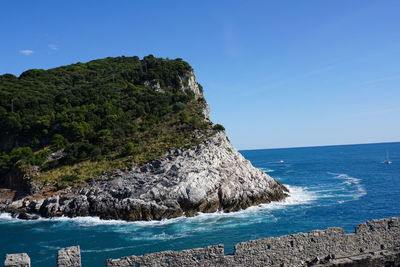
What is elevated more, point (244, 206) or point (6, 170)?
point (6, 170)

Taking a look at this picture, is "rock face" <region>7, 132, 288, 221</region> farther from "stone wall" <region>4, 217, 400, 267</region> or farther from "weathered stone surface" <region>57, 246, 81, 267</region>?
"weathered stone surface" <region>57, 246, 81, 267</region>

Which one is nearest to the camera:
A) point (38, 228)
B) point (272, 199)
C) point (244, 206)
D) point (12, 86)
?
point (38, 228)

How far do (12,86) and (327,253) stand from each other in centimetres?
7892

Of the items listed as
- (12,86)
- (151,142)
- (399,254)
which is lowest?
(399,254)

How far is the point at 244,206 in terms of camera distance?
38.6m

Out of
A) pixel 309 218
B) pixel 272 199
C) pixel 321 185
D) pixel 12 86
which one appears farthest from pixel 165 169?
pixel 12 86

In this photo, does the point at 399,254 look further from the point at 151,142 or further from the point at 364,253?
the point at 151,142

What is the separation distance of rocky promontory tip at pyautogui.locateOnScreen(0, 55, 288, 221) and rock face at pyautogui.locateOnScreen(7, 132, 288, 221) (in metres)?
0.11

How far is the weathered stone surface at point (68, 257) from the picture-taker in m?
11.7

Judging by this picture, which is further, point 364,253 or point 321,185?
point 321,185

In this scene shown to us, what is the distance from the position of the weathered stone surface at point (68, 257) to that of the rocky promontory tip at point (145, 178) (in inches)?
917

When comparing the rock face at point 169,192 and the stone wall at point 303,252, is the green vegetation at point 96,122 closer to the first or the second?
the rock face at point 169,192

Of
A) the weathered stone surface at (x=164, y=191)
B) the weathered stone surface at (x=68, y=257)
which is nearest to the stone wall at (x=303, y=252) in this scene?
the weathered stone surface at (x=68, y=257)

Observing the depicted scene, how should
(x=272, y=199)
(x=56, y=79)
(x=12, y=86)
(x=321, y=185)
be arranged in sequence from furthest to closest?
(x=56, y=79)
(x=12, y=86)
(x=321, y=185)
(x=272, y=199)
